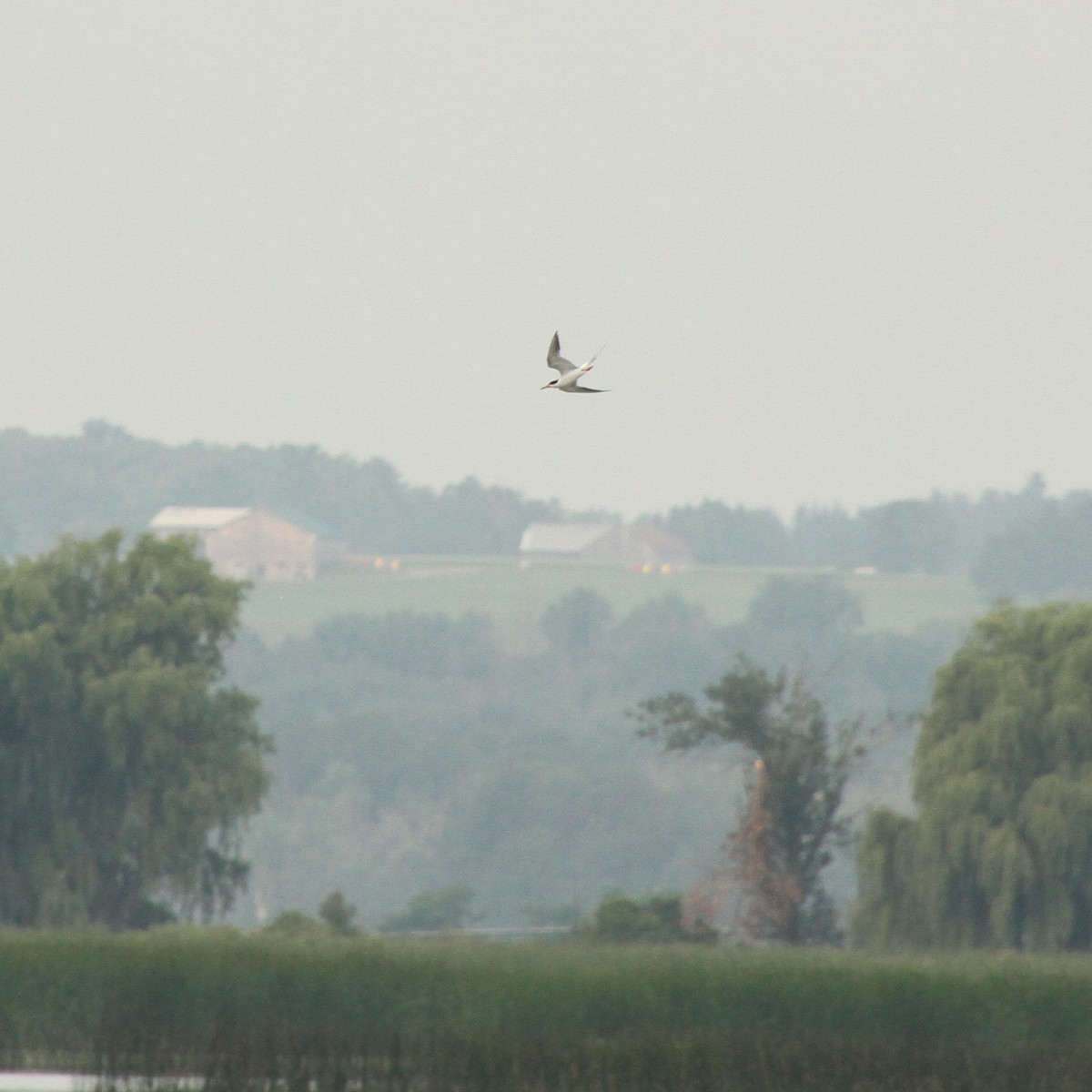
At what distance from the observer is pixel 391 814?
9500 cm

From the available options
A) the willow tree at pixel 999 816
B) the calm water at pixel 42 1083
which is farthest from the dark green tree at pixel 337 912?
the calm water at pixel 42 1083

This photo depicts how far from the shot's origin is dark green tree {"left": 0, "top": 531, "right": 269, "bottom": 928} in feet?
104

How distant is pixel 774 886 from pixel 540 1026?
11.3 metres


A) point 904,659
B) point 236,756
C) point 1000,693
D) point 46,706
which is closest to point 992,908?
point 1000,693

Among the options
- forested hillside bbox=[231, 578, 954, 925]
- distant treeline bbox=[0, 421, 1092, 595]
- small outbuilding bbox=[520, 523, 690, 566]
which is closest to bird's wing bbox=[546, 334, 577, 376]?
forested hillside bbox=[231, 578, 954, 925]

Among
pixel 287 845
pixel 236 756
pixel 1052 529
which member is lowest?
pixel 287 845

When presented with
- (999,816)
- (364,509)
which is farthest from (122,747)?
(364,509)

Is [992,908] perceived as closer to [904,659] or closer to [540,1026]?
[540,1026]

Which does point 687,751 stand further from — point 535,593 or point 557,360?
point 535,593

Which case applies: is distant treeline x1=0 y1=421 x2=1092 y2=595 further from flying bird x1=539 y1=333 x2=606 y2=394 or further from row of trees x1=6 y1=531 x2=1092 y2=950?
flying bird x1=539 y1=333 x2=606 y2=394

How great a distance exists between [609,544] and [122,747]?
497 feet

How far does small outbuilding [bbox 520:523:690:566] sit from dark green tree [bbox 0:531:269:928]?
141 meters

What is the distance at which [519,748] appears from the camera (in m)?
98.9

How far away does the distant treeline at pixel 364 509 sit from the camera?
17000 centimetres
